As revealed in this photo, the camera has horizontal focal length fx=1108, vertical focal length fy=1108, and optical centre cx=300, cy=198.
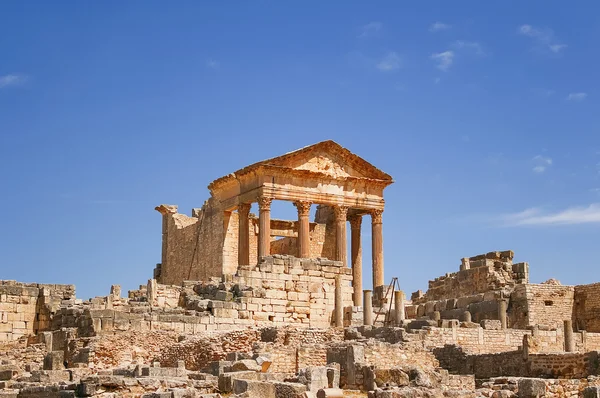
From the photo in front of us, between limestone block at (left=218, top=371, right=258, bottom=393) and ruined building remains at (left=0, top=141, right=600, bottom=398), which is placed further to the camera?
ruined building remains at (left=0, top=141, right=600, bottom=398)

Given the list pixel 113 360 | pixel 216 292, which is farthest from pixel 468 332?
pixel 113 360

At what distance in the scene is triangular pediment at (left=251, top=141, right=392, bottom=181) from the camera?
43.1 meters

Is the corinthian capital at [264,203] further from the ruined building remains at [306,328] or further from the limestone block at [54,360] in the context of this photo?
the limestone block at [54,360]

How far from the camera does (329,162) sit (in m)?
43.9

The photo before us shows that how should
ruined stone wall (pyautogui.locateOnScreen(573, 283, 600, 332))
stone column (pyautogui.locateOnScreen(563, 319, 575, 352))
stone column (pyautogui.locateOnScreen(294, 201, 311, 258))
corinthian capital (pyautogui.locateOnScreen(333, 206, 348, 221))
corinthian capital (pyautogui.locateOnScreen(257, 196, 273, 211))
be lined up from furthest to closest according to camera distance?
corinthian capital (pyautogui.locateOnScreen(333, 206, 348, 221))
stone column (pyautogui.locateOnScreen(294, 201, 311, 258))
corinthian capital (pyautogui.locateOnScreen(257, 196, 273, 211))
ruined stone wall (pyautogui.locateOnScreen(573, 283, 600, 332))
stone column (pyautogui.locateOnScreen(563, 319, 575, 352))

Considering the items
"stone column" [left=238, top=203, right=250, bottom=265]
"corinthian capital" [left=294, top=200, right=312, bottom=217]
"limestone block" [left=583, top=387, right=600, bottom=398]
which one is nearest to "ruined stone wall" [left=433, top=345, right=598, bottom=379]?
"limestone block" [left=583, top=387, right=600, bottom=398]

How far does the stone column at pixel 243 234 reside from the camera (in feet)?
145

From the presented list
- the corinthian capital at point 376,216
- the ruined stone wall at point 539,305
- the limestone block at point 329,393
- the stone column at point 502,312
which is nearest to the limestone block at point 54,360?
the limestone block at point 329,393

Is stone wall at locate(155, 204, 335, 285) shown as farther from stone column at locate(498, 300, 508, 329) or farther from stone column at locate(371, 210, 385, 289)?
stone column at locate(498, 300, 508, 329)

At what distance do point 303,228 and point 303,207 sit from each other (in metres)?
0.85

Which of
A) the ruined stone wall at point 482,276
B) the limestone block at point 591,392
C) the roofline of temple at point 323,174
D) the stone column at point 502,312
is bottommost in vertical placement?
the limestone block at point 591,392

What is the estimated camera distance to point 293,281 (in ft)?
87.2

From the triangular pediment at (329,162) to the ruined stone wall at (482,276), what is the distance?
7.88 m

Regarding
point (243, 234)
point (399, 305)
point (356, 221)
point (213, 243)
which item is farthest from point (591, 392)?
point (213, 243)
